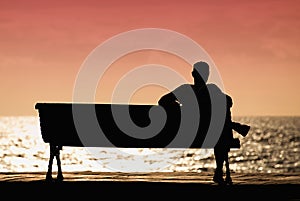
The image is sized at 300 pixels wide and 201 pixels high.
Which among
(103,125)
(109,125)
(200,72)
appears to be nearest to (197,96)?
(200,72)

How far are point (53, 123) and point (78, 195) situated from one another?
7.25 ft

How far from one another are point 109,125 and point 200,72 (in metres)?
1.84

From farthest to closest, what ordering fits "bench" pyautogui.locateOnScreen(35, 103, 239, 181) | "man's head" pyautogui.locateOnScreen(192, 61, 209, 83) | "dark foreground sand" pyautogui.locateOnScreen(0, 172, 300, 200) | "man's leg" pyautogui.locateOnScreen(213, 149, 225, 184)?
"man's leg" pyautogui.locateOnScreen(213, 149, 225, 184) → "bench" pyautogui.locateOnScreen(35, 103, 239, 181) → "man's head" pyautogui.locateOnScreen(192, 61, 209, 83) → "dark foreground sand" pyautogui.locateOnScreen(0, 172, 300, 200)

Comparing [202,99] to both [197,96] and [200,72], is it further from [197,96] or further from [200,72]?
[200,72]

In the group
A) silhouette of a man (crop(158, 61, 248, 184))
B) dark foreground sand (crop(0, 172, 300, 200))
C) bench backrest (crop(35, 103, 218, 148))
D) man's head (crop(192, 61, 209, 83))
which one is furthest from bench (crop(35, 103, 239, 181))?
dark foreground sand (crop(0, 172, 300, 200))

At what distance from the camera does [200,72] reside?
1161cm

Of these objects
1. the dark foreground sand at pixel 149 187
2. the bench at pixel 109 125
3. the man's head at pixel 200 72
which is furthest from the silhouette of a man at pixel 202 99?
the dark foreground sand at pixel 149 187

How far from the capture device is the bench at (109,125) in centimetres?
1175

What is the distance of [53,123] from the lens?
12.1 metres

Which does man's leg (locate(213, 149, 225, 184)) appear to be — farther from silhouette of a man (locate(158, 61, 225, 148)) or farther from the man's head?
the man's head

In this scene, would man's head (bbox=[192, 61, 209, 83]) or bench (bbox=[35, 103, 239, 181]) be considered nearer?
man's head (bbox=[192, 61, 209, 83])

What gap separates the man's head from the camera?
11547 mm

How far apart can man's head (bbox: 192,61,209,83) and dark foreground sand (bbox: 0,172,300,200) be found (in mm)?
1822

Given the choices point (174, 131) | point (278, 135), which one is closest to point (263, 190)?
point (174, 131)
